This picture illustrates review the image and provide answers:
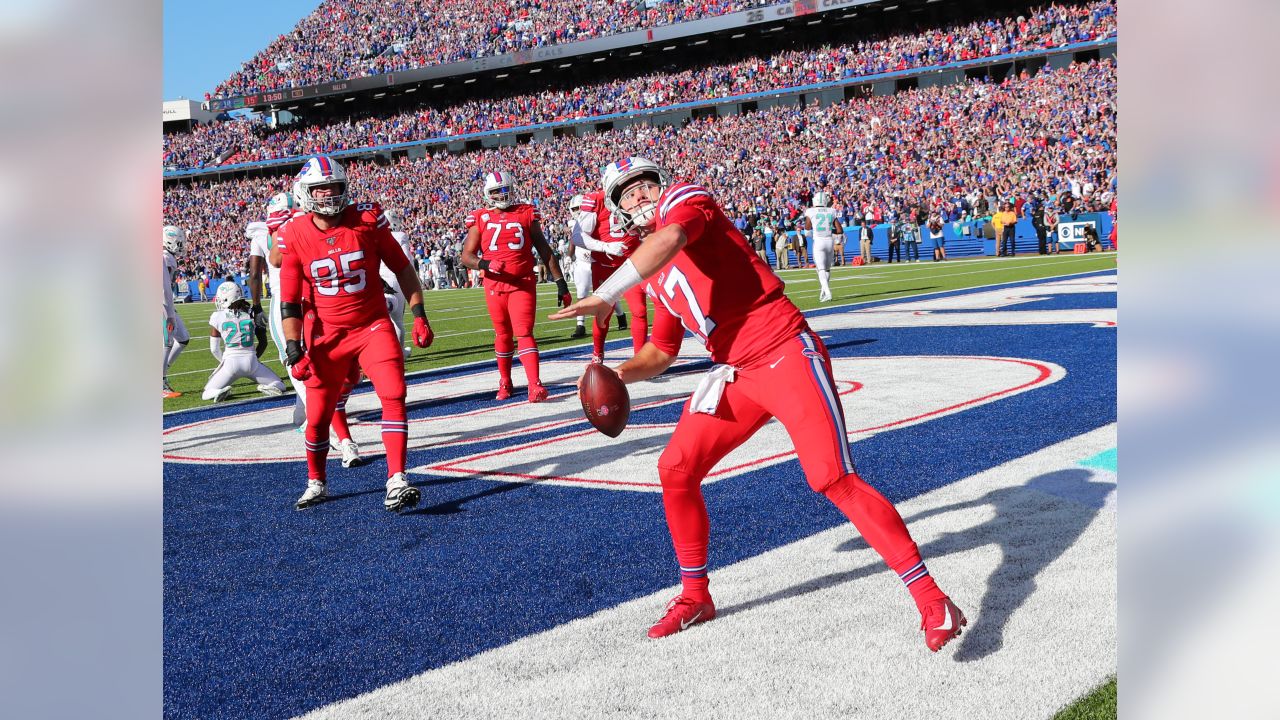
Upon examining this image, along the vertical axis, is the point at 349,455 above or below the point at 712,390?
below

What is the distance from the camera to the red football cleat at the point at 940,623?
3295 millimetres

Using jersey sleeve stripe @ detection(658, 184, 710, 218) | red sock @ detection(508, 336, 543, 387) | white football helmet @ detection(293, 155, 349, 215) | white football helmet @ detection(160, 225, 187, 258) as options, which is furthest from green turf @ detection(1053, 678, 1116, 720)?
white football helmet @ detection(160, 225, 187, 258)

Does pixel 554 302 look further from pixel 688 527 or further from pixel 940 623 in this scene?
pixel 940 623

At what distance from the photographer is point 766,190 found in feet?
136

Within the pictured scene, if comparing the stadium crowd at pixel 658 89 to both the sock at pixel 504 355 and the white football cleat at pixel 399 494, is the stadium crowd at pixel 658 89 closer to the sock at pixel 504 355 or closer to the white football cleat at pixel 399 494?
the sock at pixel 504 355

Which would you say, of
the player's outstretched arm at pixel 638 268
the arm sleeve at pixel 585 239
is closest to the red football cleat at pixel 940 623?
the player's outstretched arm at pixel 638 268

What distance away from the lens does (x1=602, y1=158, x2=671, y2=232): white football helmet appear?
3957mm

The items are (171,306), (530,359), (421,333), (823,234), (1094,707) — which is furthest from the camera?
(823,234)

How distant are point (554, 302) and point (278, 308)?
57.0 feet

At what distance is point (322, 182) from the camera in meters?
6.22

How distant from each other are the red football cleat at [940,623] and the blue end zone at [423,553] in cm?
106

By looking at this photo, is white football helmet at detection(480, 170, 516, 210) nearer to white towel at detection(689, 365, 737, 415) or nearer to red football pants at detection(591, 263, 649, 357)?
red football pants at detection(591, 263, 649, 357)

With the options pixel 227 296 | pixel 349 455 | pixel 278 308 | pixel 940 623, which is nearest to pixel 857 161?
pixel 227 296
